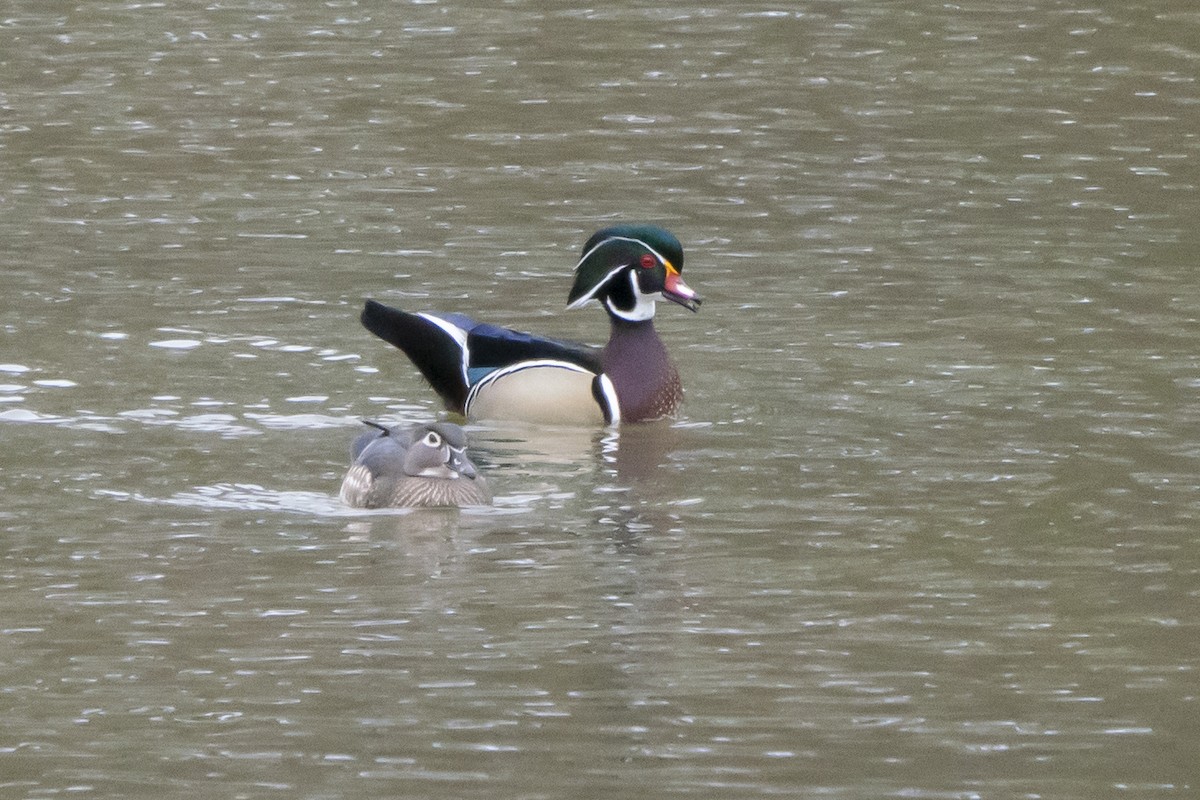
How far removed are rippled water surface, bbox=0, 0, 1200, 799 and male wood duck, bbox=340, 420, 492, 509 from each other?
169 millimetres

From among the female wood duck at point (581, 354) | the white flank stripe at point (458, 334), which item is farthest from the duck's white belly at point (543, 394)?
the white flank stripe at point (458, 334)

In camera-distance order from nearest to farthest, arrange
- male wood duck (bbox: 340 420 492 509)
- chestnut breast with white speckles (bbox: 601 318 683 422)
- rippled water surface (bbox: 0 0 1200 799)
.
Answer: rippled water surface (bbox: 0 0 1200 799) → male wood duck (bbox: 340 420 492 509) → chestnut breast with white speckles (bbox: 601 318 683 422)

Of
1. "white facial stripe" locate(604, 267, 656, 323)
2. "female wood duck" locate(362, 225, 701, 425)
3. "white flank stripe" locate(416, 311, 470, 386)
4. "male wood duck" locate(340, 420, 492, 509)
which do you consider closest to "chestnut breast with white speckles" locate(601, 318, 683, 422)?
"female wood duck" locate(362, 225, 701, 425)

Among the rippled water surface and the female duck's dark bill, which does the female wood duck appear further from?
the rippled water surface

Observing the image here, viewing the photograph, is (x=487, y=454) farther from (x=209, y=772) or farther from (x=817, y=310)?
(x=209, y=772)

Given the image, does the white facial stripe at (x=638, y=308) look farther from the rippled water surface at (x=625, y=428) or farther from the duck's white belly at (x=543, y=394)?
the rippled water surface at (x=625, y=428)

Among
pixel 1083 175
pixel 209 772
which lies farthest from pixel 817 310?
pixel 209 772

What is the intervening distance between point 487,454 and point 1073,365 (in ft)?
10.8

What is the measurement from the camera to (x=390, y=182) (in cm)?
1858

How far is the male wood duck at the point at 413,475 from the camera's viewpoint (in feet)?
37.2

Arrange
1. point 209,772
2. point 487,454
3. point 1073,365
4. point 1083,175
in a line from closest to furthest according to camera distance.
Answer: point 209,772
point 487,454
point 1073,365
point 1083,175

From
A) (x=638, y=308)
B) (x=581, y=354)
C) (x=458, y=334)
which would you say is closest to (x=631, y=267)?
(x=638, y=308)

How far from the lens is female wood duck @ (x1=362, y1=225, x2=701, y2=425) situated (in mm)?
13469

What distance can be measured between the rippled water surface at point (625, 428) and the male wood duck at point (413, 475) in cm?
17
